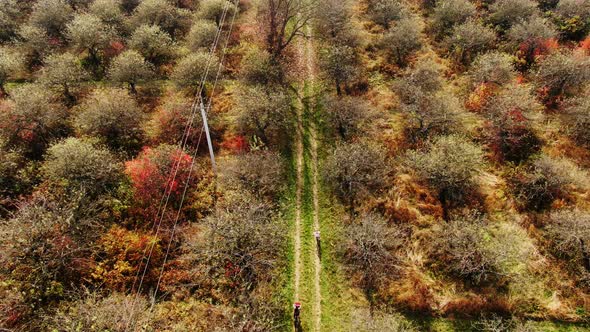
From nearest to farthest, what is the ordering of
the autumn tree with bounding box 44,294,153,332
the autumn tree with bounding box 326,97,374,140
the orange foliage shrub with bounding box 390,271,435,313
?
1. the autumn tree with bounding box 44,294,153,332
2. the orange foliage shrub with bounding box 390,271,435,313
3. the autumn tree with bounding box 326,97,374,140

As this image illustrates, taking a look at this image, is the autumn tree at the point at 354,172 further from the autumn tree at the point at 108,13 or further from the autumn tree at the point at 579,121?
the autumn tree at the point at 108,13

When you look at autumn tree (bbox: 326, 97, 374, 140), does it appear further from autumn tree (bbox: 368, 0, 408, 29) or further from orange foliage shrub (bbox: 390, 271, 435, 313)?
autumn tree (bbox: 368, 0, 408, 29)

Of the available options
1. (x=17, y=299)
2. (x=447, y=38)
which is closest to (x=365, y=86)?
(x=447, y=38)

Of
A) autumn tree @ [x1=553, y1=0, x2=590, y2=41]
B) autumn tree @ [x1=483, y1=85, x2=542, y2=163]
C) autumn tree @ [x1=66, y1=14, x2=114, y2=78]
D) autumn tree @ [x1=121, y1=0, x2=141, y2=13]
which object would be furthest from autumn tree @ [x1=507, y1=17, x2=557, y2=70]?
autumn tree @ [x1=121, y1=0, x2=141, y2=13]

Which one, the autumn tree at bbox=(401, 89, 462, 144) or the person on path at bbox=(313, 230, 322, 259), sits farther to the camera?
the autumn tree at bbox=(401, 89, 462, 144)

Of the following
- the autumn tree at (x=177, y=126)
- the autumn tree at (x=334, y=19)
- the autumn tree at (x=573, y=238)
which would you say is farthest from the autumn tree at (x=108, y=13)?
the autumn tree at (x=573, y=238)

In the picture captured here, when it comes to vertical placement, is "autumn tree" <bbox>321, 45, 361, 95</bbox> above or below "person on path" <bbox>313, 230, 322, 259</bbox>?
above

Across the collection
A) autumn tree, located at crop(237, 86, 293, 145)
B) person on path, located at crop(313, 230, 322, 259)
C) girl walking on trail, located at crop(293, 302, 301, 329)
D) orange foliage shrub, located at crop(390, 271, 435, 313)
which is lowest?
girl walking on trail, located at crop(293, 302, 301, 329)
